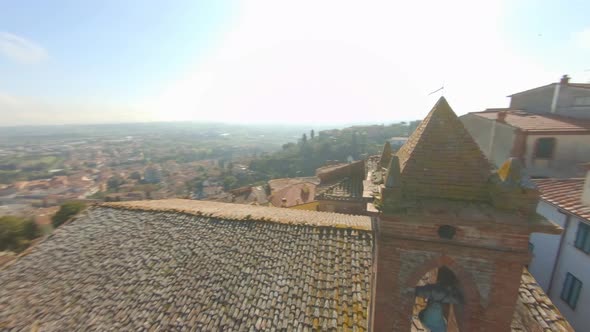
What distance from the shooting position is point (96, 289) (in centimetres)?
634

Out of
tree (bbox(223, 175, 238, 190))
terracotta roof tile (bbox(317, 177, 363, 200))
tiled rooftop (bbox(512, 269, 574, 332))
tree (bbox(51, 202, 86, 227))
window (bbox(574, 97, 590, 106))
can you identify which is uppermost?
window (bbox(574, 97, 590, 106))

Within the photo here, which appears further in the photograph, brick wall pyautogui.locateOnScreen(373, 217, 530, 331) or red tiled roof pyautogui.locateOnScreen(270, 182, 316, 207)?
red tiled roof pyautogui.locateOnScreen(270, 182, 316, 207)

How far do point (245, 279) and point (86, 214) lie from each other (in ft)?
27.3

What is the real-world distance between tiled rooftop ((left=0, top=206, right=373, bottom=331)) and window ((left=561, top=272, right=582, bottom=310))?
9162mm

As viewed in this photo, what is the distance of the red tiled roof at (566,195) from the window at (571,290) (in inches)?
106

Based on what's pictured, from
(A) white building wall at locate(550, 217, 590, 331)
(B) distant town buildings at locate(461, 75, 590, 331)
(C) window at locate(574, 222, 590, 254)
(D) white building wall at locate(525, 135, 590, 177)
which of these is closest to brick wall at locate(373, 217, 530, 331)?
(B) distant town buildings at locate(461, 75, 590, 331)

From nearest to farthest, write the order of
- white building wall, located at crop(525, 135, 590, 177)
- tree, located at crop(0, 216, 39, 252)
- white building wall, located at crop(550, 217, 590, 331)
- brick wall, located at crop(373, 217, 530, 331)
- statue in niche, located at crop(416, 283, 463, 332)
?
brick wall, located at crop(373, 217, 530, 331) < statue in niche, located at crop(416, 283, 463, 332) < white building wall, located at crop(550, 217, 590, 331) < tree, located at crop(0, 216, 39, 252) < white building wall, located at crop(525, 135, 590, 177)

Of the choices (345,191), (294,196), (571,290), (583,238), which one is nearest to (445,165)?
(345,191)

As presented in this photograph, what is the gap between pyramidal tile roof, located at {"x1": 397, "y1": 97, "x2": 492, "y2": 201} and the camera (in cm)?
352

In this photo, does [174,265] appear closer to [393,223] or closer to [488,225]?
[393,223]

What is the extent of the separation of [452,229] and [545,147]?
16.7m

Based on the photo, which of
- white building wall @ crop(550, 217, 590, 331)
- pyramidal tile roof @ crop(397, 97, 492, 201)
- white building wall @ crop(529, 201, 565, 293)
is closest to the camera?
pyramidal tile roof @ crop(397, 97, 492, 201)

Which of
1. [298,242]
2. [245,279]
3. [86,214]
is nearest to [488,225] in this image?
[298,242]

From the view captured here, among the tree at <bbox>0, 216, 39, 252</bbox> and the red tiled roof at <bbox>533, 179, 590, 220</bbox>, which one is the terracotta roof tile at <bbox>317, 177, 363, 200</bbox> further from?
the tree at <bbox>0, 216, 39, 252</bbox>
